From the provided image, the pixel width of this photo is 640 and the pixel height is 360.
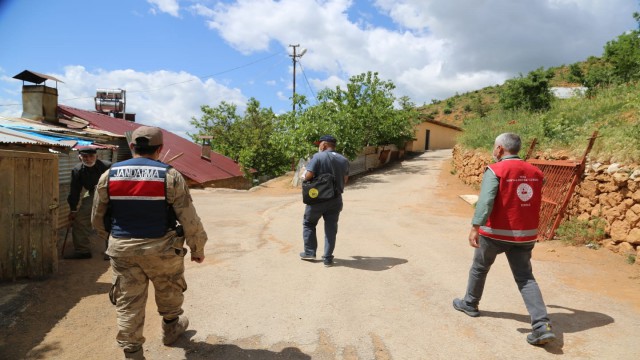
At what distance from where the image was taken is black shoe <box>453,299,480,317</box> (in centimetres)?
393

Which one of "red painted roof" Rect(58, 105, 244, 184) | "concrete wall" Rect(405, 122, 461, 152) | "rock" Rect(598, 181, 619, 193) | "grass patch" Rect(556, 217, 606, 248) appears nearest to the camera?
"rock" Rect(598, 181, 619, 193)

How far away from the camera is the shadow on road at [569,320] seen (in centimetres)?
365

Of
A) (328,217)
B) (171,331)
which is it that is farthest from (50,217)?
(328,217)

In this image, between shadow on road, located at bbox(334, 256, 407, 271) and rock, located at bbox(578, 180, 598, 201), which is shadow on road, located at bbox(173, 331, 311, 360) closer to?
shadow on road, located at bbox(334, 256, 407, 271)

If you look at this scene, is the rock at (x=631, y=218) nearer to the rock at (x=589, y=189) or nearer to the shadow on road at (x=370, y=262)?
the rock at (x=589, y=189)

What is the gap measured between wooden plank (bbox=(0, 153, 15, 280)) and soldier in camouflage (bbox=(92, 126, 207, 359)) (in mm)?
2553

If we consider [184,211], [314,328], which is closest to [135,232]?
[184,211]

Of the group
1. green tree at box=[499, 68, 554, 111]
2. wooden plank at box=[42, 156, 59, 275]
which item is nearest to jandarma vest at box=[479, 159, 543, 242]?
wooden plank at box=[42, 156, 59, 275]

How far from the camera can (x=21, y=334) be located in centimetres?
360

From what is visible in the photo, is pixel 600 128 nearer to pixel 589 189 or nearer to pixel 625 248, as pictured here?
pixel 589 189

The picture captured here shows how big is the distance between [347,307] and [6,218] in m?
4.12

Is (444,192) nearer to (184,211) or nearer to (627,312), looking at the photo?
(627,312)

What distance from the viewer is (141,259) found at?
2.87 metres

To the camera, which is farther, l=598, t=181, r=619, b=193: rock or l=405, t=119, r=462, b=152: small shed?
l=405, t=119, r=462, b=152: small shed
